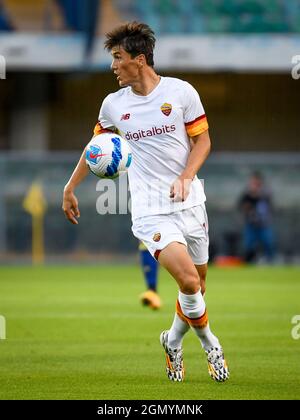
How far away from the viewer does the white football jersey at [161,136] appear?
836 cm

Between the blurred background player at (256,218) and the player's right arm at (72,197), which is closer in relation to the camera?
the player's right arm at (72,197)

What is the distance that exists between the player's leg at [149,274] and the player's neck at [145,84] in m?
4.80

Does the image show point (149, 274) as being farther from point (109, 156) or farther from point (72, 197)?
point (109, 156)

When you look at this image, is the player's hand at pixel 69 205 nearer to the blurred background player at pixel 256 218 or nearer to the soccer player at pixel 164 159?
the soccer player at pixel 164 159

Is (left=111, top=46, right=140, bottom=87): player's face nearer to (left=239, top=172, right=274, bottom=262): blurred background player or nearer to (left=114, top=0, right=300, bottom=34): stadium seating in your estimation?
(left=239, top=172, right=274, bottom=262): blurred background player

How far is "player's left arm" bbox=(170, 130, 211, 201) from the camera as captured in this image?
26.3 ft

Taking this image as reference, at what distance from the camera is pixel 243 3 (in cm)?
2897

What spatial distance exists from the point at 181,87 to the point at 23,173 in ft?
57.9

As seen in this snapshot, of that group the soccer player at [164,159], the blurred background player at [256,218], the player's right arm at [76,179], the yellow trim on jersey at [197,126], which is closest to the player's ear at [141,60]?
the soccer player at [164,159]

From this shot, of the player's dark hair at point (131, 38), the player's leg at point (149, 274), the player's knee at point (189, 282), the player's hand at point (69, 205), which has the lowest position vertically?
the player's knee at point (189, 282)

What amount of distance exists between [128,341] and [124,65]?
368 centimetres

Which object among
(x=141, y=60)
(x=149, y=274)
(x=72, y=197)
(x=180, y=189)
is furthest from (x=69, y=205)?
(x=149, y=274)

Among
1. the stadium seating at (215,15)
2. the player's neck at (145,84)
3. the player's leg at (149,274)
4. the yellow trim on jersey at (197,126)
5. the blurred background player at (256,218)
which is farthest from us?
the stadium seating at (215,15)

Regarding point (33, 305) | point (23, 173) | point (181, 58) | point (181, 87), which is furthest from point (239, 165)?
point (181, 87)
